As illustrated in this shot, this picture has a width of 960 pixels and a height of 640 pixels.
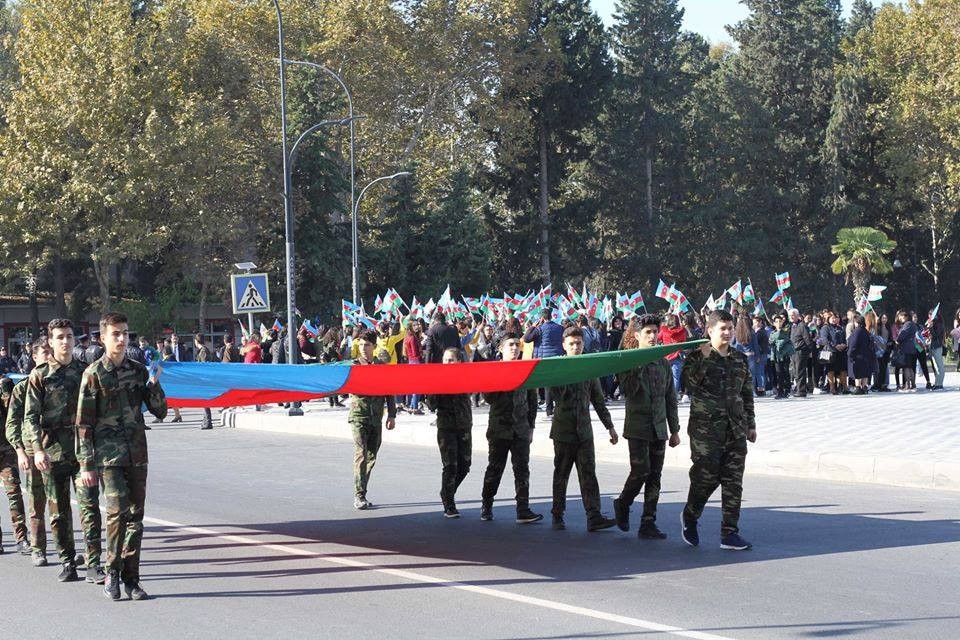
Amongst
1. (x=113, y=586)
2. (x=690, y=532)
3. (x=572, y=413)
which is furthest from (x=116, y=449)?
(x=690, y=532)

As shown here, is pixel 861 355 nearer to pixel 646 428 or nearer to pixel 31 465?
pixel 646 428

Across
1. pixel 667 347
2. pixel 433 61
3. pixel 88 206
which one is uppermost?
pixel 433 61

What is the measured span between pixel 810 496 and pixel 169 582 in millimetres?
6763

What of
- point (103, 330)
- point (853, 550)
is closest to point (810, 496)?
point (853, 550)

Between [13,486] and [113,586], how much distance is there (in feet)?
8.40

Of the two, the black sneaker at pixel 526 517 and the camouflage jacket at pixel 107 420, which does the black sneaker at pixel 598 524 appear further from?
the camouflage jacket at pixel 107 420

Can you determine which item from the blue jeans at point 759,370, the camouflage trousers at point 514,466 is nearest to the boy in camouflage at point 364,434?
the camouflage trousers at point 514,466

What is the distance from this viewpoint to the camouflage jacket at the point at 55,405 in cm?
924

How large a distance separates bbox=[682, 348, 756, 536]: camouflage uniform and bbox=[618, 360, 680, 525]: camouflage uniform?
709mm

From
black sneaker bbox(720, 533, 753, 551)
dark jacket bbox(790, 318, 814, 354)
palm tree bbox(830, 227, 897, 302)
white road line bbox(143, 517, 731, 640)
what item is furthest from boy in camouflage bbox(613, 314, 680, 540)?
palm tree bbox(830, 227, 897, 302)

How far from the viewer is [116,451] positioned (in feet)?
27.3

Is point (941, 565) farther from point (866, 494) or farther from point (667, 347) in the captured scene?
point (866, 494)

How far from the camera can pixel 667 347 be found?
995 cm

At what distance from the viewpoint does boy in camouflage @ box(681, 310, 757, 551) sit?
9.51 m
